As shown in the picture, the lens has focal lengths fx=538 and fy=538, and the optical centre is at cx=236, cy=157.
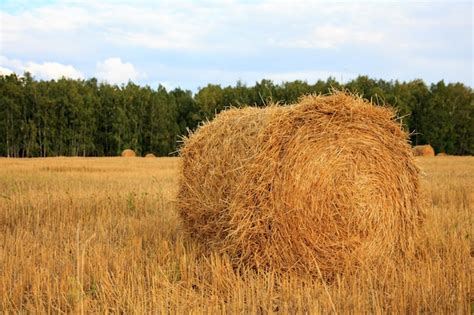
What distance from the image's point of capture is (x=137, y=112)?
61.0 metres

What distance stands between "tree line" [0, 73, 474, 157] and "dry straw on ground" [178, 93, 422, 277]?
46579mm

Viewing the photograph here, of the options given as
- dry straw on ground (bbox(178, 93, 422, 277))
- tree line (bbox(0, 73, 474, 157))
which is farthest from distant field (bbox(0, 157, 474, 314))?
tree line (bbox(0, 73, 474, 157))

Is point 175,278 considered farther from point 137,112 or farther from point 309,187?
point 137,112

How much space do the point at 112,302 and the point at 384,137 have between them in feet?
12.5

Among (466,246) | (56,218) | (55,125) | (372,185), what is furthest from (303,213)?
(55,125)

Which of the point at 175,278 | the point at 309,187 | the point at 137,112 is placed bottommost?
the point at 175,278

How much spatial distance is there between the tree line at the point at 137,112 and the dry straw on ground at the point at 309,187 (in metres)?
46.6

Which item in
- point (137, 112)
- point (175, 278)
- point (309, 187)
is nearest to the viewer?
point (175, 278)

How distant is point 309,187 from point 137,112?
5664 centimetres

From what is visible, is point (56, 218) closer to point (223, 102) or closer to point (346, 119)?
point (346, 119)

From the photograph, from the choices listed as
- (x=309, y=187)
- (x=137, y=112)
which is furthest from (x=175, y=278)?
(x=137, y=112)

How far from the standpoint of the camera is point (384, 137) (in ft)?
21.8

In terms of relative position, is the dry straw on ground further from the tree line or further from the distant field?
the tree line

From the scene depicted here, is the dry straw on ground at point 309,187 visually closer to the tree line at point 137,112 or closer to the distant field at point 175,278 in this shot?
the distant field at point 175,278
